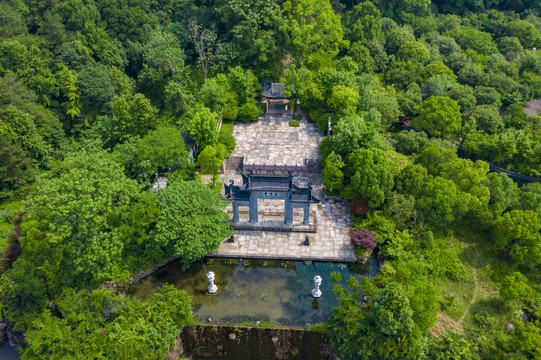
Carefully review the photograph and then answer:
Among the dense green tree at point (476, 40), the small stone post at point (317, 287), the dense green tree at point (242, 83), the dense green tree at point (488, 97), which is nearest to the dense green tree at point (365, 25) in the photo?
the dense green tree at point (476, 40)

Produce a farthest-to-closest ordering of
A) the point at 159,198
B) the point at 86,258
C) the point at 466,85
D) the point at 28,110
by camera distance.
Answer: the point at 466,85
the point at 28,110
the point at 159,198
the point at 86,258

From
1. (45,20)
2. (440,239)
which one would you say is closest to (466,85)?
(440,239)

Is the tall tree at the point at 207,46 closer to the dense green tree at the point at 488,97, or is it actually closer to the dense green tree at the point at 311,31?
the dense green tree at the point at 311,31

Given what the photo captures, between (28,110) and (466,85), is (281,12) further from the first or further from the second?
(28,110)

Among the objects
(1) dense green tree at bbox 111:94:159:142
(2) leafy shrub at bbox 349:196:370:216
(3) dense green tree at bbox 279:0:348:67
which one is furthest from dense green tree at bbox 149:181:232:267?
(3) dense green tree at bbox 279:0:348:67

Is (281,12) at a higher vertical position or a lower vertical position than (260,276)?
higher

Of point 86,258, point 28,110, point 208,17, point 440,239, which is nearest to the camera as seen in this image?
point 86,258
